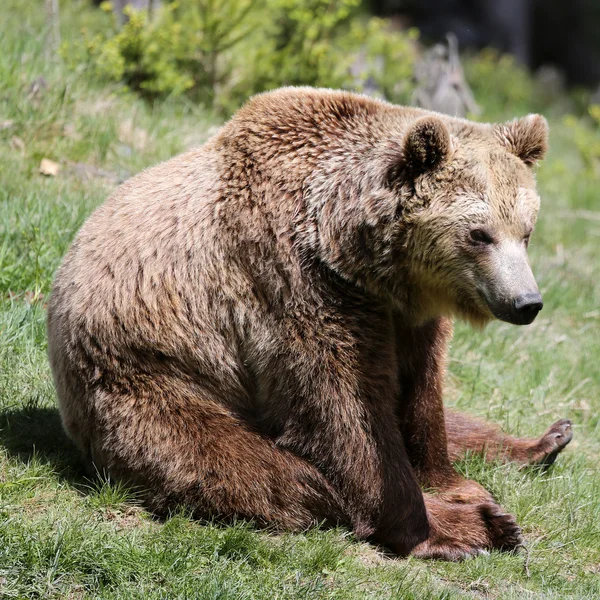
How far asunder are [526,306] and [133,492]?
7.01ft

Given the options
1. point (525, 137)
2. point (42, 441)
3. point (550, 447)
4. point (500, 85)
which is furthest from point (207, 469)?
point (500, 85)

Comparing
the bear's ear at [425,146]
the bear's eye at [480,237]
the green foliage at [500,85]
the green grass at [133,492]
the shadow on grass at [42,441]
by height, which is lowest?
the shadow on grass at [42,441]

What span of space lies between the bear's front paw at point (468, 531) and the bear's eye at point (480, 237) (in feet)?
4.69

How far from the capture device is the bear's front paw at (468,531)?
14.5 ft

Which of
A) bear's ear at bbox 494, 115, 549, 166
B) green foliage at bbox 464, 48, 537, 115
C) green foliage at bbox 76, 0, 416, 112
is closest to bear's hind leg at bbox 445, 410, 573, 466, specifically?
bear's ear at bbox 494, 115, 549, 166

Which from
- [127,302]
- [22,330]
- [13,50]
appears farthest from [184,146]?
[127,302]

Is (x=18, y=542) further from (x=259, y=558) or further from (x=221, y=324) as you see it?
(x=221, y=324)

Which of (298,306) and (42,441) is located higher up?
(298,306)

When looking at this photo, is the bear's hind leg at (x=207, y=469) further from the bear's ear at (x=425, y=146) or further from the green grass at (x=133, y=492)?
the bear's ear at (x=425, y=146)

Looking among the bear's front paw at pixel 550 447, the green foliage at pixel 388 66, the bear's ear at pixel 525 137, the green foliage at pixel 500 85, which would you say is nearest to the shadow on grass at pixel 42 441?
the bear's front paw at pixel 550 447

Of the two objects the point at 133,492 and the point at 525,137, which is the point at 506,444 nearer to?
the point at 525,137

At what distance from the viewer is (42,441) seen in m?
4.90

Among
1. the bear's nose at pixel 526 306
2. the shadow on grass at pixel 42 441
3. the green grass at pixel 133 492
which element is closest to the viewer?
the green grass at pixel 133 492

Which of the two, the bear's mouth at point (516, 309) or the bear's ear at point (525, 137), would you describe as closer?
the bear's mouth at point (516, 309)
